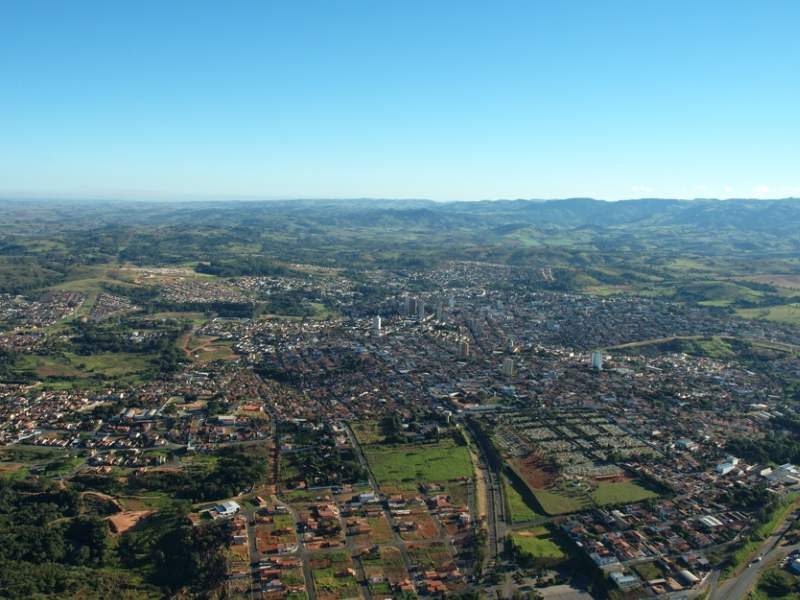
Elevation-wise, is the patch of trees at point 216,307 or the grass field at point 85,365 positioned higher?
the patch of trees at point 216,307

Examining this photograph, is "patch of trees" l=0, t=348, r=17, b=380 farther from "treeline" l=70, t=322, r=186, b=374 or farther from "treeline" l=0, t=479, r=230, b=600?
"treeline" l=0, t=479, r=230, b=600

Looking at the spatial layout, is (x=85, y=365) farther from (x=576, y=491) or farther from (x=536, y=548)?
(x=536, y=548)

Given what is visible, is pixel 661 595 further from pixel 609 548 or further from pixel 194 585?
pixel 194 585

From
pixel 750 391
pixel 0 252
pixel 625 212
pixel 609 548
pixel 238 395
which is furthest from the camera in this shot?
pixel 625 212

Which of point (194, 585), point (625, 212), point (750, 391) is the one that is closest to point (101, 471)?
point (194, 585)

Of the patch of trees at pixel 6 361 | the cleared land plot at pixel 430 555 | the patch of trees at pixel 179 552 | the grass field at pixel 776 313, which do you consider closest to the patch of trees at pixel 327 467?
the patch of trees at pixel 179 552

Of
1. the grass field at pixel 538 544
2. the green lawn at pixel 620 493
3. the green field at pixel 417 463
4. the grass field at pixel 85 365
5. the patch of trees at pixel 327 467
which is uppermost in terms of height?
the patch of trees at pixel 327 467

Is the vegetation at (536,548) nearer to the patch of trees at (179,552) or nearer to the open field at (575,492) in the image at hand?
the open field at (575,492)

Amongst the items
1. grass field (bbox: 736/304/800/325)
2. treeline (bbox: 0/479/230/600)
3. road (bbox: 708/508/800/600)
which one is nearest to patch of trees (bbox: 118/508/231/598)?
treeline (bbox: 0/479/230/600)
